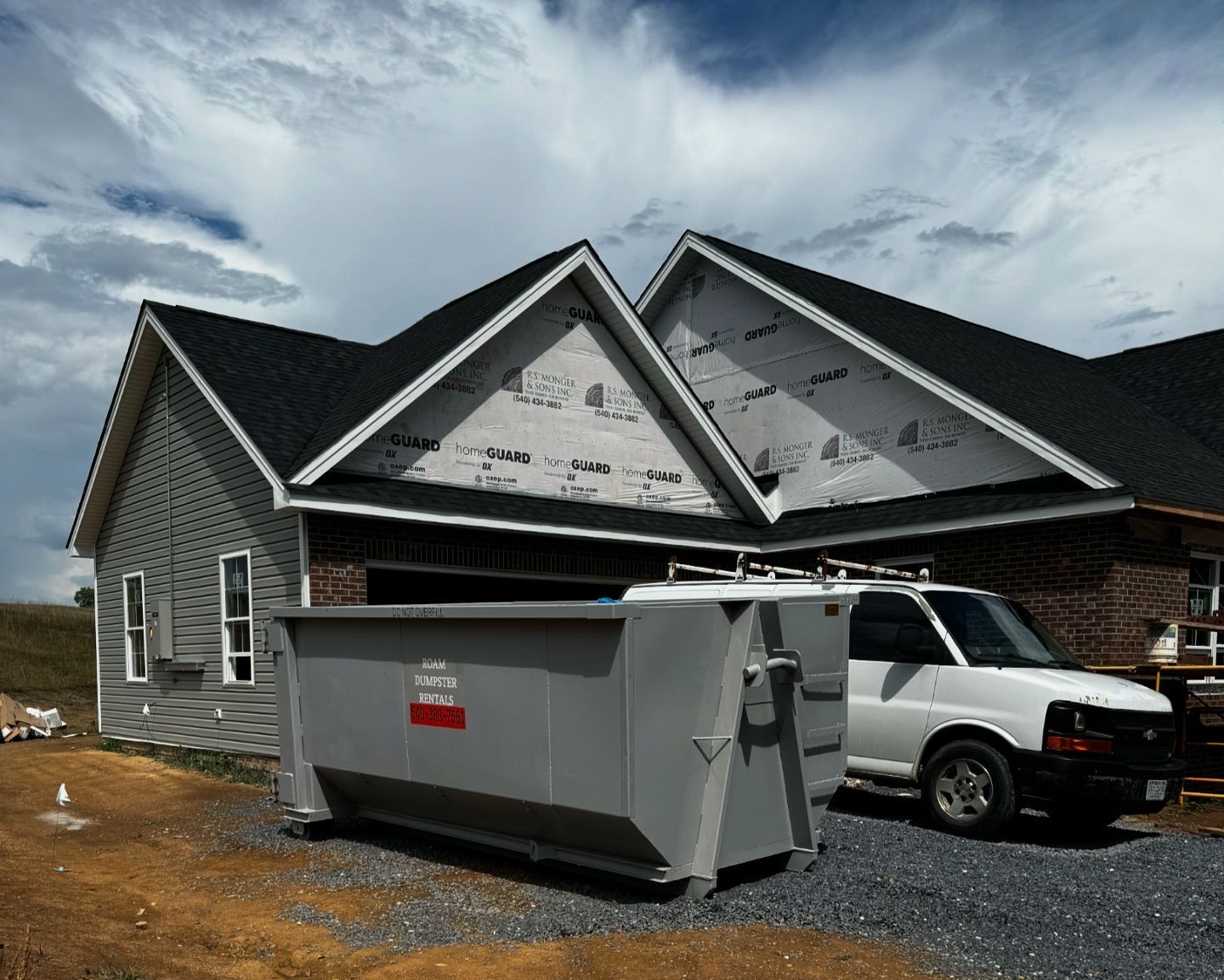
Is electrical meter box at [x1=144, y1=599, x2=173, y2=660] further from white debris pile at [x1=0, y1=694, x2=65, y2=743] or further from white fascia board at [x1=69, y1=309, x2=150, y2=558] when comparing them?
white debris pile at [x1=0, y1=694, x2=65, y2=743]

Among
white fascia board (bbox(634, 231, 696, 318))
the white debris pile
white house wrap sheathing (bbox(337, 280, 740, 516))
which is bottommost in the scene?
the white debris pile

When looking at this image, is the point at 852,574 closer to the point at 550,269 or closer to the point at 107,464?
the point at 550,269

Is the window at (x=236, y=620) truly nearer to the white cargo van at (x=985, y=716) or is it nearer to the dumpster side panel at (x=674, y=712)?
the white cargo van at (x=985, y=716)

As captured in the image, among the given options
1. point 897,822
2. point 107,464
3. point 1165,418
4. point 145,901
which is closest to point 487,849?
point 145,901

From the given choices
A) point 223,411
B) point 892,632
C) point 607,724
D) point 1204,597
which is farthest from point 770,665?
point 1204,597

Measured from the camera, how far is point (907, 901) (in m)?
7.48

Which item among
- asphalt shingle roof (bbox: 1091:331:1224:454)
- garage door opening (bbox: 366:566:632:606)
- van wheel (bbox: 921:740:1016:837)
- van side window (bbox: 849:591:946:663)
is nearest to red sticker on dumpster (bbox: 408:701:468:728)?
van side window (bbox: 849:591:946:663)

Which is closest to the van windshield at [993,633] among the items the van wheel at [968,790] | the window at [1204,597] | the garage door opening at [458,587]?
the van wheel at [968,790]

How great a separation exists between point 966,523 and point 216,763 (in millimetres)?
10168

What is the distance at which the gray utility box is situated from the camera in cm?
720

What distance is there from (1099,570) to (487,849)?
8.80m

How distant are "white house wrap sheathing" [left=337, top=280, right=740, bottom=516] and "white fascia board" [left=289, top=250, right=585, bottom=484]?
0.45m

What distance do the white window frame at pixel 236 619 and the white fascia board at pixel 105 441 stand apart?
383cm

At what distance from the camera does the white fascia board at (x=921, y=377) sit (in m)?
13.7
